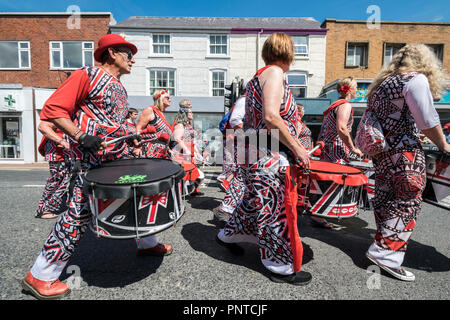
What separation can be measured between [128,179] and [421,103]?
7.52 feet

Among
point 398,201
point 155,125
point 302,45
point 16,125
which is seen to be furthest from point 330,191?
point 16,125

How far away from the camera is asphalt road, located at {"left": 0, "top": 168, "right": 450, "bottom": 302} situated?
A: 1973 millimetres

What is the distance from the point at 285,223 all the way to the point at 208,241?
1274mm

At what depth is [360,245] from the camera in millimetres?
2977

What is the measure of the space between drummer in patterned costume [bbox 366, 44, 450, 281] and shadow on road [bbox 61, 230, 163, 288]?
7.01 ft

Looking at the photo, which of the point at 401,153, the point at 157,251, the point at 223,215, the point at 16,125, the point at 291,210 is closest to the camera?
the point at 291,210

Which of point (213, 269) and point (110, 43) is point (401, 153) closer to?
point (213, 269)

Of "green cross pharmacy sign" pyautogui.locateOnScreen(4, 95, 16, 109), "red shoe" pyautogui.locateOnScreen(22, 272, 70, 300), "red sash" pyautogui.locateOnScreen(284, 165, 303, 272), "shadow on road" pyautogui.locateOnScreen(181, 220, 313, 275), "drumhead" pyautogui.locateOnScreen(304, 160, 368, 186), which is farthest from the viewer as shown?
"green cross pharmacy sign" pyautogui.locateOnScreen(4, 95, 16, 109)

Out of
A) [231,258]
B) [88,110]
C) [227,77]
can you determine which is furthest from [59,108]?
[227,77]

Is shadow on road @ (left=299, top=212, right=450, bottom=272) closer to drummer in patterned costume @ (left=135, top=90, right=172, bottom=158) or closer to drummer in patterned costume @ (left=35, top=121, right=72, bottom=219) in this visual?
drummer in patterned costume @ (left=135, top=90, right=172, bottom=158)

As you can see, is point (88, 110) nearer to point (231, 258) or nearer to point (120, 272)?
point (120, 272)

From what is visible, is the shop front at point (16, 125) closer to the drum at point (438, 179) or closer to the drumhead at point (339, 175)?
the drumhead at point (339, 175)

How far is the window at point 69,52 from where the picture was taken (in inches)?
628

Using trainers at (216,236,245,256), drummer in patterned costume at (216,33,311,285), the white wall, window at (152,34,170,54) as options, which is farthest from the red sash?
window at (152,34,170,54)
